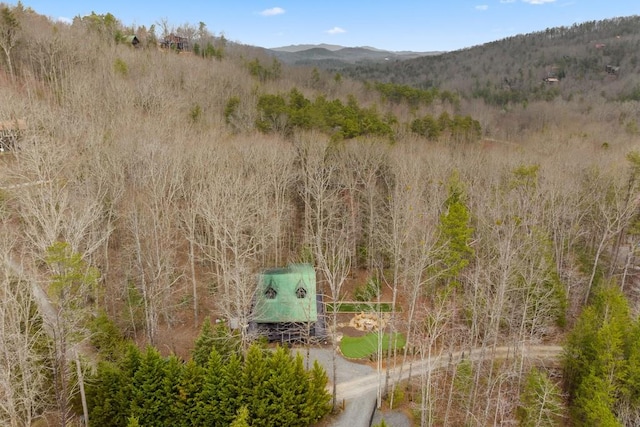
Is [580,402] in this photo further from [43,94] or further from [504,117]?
[504,117]

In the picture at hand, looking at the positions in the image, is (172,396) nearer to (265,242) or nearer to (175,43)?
(265,242)

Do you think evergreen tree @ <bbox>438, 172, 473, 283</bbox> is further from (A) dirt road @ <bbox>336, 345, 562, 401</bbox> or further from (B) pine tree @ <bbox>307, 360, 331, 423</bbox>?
(B) pine tree @ <bbox>307, 360, 331, 423</bbox>

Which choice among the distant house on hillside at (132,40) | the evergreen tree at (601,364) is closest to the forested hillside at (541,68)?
the distant house on hillside at (132,40)

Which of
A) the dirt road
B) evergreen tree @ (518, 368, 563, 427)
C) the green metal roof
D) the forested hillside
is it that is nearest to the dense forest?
evergreen tree @ (518, 368, 563, 427)

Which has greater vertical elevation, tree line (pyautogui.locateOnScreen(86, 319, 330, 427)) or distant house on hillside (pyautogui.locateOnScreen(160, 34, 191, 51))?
distant house on hillside (pyautogui.locateOnScreen(160, 34, 191, 51))

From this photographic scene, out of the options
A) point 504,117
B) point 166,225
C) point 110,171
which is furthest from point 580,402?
point 504,117

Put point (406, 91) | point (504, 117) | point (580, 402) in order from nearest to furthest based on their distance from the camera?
1. point (580, 402)
2. point (406, 91)
3. point (504, 117)
